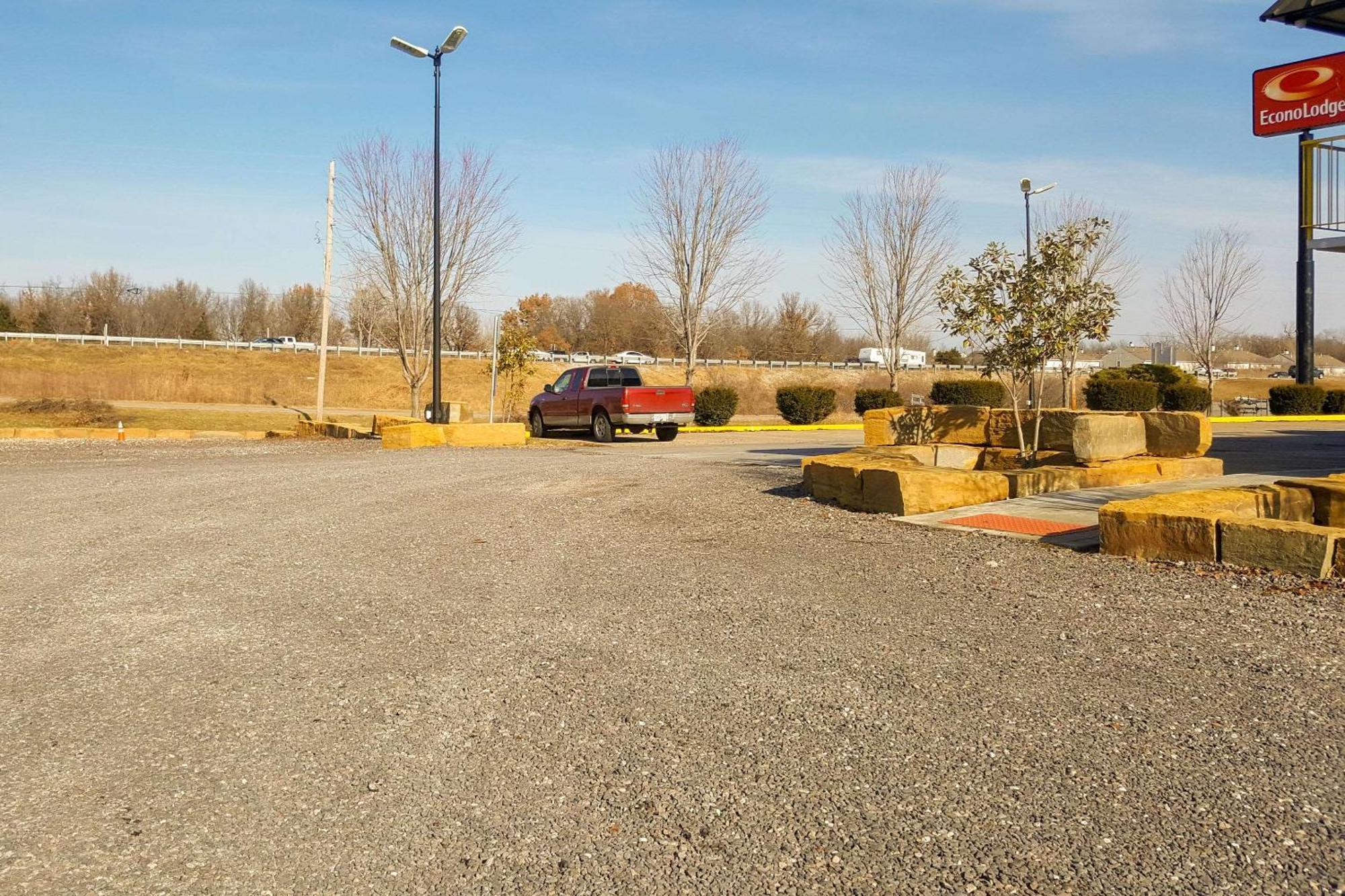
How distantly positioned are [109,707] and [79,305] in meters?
117

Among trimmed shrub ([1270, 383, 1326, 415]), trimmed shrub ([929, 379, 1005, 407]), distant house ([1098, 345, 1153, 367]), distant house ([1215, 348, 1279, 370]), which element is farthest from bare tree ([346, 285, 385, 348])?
distant house ([1215, 348, 1279, 370])

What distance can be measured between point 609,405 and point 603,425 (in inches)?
23.1

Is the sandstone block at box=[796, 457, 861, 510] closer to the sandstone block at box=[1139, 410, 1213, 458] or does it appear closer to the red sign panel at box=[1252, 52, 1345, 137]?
the sandstone block at box=[1139, 410, 1213, 458]

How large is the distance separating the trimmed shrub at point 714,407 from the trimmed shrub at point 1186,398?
13291 mm

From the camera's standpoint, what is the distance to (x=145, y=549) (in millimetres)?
8773

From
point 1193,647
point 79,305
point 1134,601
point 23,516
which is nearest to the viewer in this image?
point 1193,647

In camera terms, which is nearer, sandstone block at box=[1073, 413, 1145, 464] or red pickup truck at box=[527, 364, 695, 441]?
sandstone block at box=[1073, 413, 1145, 464]

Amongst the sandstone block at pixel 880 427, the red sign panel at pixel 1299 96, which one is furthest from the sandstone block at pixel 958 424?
the red sign panel at pixel 1299 96

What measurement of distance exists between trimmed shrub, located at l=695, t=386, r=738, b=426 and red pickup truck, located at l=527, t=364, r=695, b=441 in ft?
15.2

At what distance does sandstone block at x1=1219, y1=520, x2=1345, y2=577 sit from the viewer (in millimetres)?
7277

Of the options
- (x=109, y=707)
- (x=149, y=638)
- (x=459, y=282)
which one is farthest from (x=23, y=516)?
(x=459, y=282)

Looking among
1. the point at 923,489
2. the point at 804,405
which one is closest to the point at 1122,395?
the point at 804,405

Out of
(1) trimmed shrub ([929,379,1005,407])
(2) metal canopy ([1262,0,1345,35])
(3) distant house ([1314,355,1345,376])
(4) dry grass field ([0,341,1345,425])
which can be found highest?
(3) distant house ([1314,355,1345,376])

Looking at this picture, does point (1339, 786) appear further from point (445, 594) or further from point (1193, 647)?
point (445, 594)
